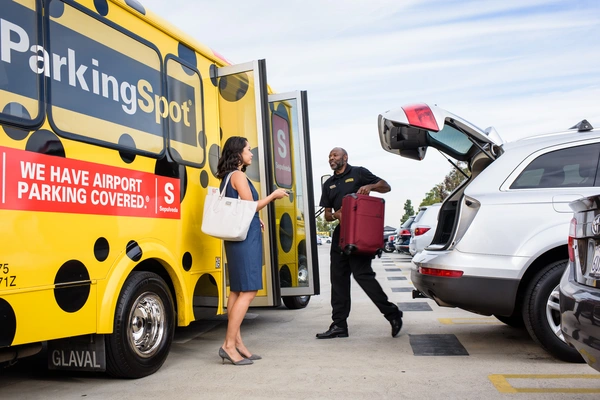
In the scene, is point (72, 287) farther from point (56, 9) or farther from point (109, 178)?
point (56, 9)

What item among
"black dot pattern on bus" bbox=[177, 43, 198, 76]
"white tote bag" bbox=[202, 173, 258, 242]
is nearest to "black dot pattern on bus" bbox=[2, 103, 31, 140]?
"white tote bag" bbox=[202, 173, 258, 242]

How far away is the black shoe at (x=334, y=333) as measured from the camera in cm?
634

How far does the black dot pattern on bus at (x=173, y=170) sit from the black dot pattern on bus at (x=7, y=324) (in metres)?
1.70

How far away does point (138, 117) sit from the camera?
4.74 metres

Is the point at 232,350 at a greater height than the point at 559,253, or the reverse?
the point at 559,253

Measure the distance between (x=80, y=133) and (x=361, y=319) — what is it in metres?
4.63

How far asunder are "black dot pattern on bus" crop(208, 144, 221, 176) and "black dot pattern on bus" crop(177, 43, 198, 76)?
70cm

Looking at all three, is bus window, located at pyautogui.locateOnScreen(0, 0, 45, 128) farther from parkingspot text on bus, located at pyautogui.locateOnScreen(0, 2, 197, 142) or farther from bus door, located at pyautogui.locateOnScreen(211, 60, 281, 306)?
bus door, located at pyautogui.locateOnScreen(211, 60, 281, 306)

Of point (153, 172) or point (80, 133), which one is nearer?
point (80, 133)

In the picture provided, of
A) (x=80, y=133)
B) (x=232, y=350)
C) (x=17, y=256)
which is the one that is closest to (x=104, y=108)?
(x=80, y=133)

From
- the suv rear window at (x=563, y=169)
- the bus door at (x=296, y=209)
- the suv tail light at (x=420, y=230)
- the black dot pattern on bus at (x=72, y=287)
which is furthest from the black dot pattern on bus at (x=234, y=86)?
the suv tail light at (x=420, y=230)

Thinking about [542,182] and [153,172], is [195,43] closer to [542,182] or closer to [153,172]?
[153,172]

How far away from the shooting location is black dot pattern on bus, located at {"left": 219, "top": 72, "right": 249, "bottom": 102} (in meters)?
6.20

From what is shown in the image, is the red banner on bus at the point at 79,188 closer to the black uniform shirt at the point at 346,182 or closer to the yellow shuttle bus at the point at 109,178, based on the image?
the yellow shuttle bus at the point at 109,178
